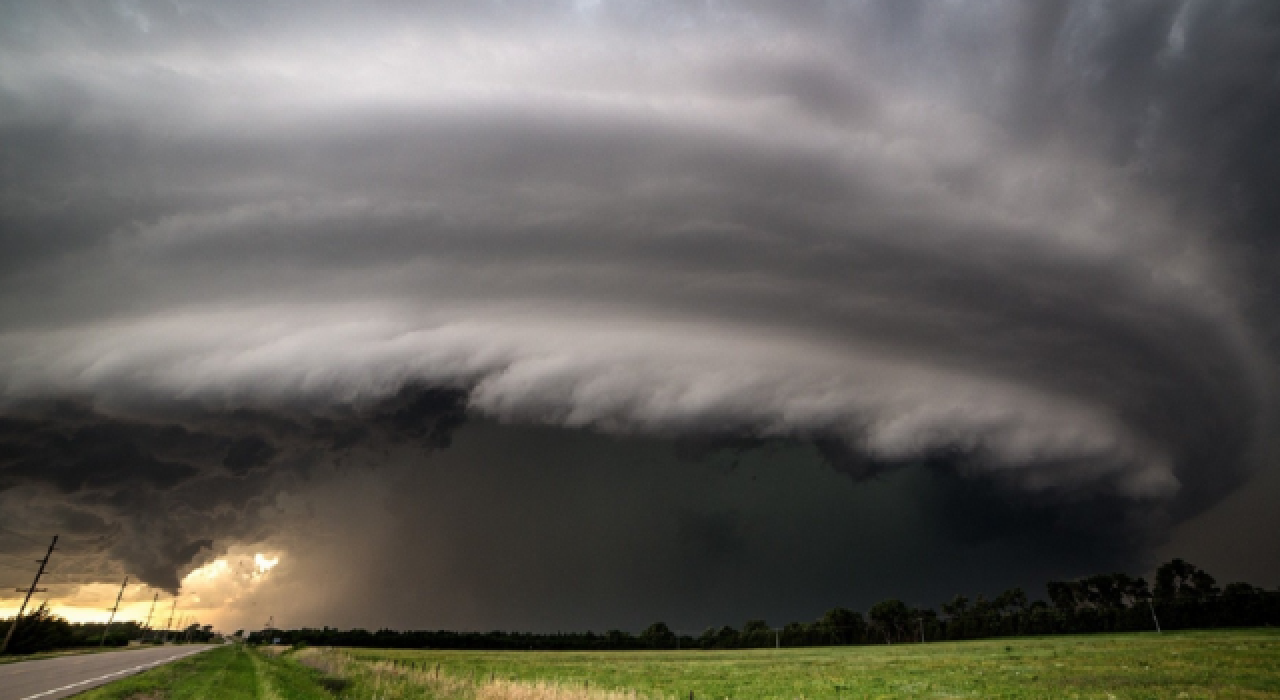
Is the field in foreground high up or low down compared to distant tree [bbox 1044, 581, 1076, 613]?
down

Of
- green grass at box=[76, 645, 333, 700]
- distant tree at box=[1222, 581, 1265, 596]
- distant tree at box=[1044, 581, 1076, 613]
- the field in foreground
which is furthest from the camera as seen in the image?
distant tree at box=[1044, 581, 1076, 613]

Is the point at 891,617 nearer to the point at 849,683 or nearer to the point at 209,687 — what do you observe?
the point at 849,683

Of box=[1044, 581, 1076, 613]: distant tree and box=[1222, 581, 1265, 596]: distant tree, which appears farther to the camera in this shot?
box=[1044, 581, 1076, 613]: distant tree

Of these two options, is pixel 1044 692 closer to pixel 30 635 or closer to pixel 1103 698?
pixel 1103 698

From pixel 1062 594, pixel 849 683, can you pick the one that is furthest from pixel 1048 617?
pixel 849 683

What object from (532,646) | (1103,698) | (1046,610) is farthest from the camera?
(532,646)

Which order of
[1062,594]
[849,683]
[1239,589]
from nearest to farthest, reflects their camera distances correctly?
[849,683] → [1239,589] → [1062,594]

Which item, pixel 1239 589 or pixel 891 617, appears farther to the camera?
pixel 891 617

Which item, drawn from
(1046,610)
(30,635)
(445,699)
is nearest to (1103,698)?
(445,699)

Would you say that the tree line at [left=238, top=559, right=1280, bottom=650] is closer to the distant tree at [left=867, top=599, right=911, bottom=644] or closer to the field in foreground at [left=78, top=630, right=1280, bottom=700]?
the distant tree at [left=867, top=599, right=911, bottom=644]

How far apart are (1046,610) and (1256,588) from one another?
1725 inches

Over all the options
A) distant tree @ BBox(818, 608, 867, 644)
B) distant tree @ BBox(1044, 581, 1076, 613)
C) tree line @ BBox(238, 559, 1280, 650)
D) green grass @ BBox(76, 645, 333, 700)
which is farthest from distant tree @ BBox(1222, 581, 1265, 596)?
green grass @ BBox(76, 645, 333, 700)

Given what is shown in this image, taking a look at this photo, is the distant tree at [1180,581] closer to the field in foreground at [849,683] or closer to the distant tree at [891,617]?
the distant tree at [891,617]

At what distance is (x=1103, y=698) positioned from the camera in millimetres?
24891
